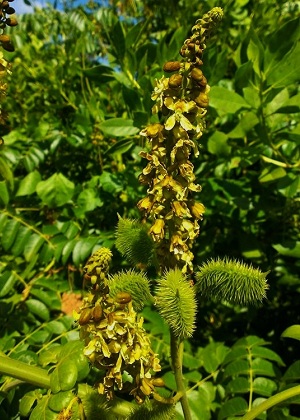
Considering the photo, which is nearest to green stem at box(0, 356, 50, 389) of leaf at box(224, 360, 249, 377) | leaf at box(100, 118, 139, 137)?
leaf at box(224, 360, 249, 377)

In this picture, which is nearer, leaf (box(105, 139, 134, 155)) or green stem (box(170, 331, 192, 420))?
green stem (box(170, 331, 192, 420))

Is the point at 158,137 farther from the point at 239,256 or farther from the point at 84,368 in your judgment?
the point at 239,256

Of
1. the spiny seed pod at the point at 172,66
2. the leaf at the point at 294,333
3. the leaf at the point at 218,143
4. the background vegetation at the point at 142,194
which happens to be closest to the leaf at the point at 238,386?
the background vegetation at the point at 142,194

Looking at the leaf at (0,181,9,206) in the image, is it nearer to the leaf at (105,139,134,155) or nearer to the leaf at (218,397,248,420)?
the leaf at (105,139,134,155)

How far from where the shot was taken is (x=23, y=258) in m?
1.87

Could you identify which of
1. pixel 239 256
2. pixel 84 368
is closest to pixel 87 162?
pixel 239 256

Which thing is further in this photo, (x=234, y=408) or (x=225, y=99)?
(x=225, y=99)

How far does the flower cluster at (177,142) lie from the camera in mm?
817

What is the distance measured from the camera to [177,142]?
0.82 meters

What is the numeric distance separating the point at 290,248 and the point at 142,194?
22.0 inches

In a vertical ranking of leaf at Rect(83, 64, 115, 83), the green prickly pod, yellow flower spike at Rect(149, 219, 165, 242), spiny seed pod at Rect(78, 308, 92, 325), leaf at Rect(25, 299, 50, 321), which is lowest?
leaf at Rect(25, 299, 50, 321)

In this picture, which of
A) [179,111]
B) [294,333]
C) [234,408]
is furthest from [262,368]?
[179,111]

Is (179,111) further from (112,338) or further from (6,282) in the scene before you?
(6,282)

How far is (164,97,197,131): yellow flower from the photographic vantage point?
807 millimetres
